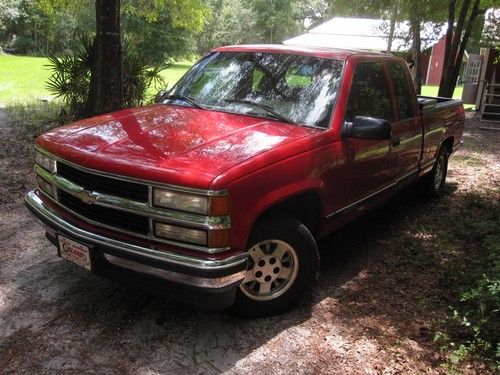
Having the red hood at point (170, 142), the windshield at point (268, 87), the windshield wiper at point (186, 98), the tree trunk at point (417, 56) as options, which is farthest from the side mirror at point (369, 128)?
the tree trunk at point (417, 56)

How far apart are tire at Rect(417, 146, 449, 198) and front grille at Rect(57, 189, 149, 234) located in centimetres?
457

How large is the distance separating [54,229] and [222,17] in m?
66.4

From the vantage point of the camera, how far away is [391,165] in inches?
191

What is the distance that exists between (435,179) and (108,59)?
5443 millimetres

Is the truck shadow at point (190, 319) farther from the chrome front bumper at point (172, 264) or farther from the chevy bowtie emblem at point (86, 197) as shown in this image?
the chevy bowtie emblem at point (86, 197)

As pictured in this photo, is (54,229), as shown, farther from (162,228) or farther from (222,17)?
(222,17)

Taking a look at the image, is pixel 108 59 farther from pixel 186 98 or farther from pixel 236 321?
pixel 236 321

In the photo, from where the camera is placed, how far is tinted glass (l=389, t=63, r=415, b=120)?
5.05 m

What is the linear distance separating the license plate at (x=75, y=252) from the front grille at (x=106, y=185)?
0.38 meters

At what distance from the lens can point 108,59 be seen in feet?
27.0

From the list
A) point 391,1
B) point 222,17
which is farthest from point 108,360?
point 222,17

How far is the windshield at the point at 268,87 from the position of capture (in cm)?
400

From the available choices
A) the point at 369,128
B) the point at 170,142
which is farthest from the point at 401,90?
the point at 170,142

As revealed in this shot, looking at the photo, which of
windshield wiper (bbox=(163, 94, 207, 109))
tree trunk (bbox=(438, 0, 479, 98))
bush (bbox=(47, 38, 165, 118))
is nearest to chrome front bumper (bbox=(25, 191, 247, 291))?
windshield wiper (bbox=(163, 94, 207, 109))
